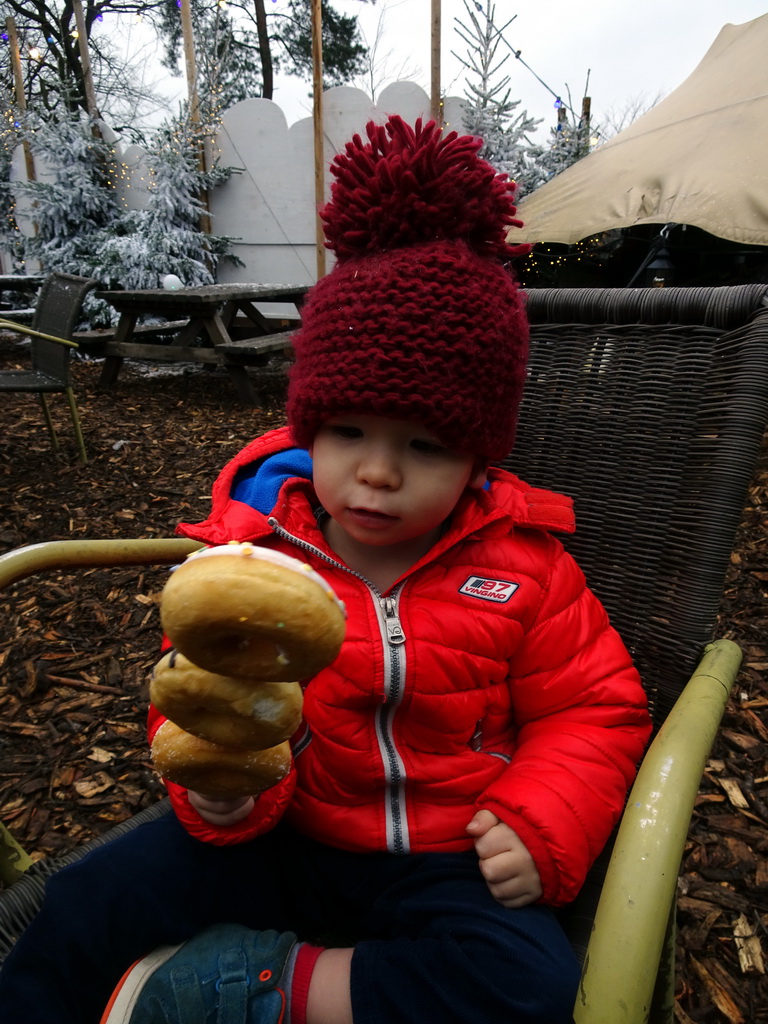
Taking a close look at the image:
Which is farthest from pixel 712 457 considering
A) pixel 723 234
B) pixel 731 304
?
pixel 723 234

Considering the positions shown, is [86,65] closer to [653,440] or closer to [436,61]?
[436,61]

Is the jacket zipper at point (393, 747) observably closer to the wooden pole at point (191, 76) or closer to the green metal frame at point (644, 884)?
the green metal frame at point (644, 884)

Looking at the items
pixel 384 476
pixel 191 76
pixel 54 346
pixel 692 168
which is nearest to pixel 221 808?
pixel 384 476

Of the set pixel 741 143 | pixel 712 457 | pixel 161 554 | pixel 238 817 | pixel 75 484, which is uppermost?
pixel 741 143

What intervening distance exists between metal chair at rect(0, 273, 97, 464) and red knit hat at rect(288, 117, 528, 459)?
3616 mm

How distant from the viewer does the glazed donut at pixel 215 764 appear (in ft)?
2.60

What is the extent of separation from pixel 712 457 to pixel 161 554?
110 cm

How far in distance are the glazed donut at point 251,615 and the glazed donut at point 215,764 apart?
0.54ft

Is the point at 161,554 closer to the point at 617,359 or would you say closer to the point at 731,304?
the point at 617,359

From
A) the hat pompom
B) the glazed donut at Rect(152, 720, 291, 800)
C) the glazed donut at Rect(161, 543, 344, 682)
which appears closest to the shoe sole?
the glazed donut at Rect(152, 720, 291, 800)

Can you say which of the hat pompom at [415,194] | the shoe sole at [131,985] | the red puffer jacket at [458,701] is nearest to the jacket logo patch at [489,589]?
the red puffer jacket at [458,701]

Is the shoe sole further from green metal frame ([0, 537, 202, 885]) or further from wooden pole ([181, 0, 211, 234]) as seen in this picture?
wooden pole ([181, 0, 211, 234])

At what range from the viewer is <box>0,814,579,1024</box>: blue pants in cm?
84

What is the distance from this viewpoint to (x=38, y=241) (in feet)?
26.9
